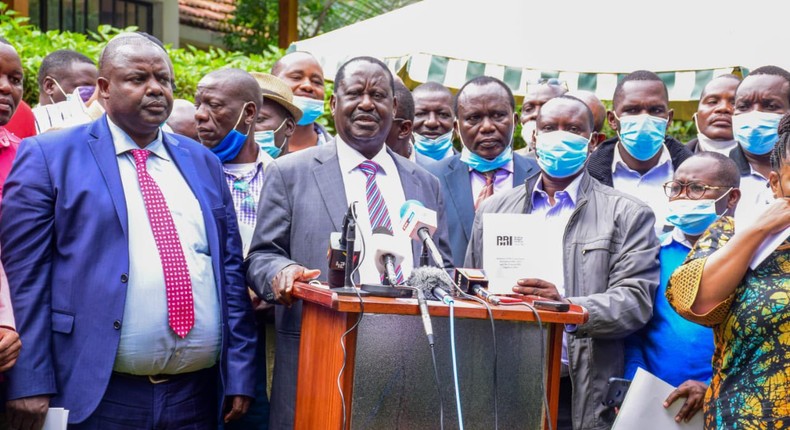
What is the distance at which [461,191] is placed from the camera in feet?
22.6

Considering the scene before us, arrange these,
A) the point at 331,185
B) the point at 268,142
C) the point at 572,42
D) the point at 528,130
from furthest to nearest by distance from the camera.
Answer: the point at 572,42
the point at 528,130
the point at 268,142
the point at 331,185

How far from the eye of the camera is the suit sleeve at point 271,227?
5215 millimetres

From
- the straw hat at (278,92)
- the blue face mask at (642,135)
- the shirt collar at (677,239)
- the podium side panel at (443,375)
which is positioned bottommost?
the podium side panel at (443,375)

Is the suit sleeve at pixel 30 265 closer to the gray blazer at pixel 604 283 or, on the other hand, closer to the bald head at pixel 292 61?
the gray blazer at pixel 604 283

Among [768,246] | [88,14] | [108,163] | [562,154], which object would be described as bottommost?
[768,246]

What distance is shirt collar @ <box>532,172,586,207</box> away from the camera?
600 cm

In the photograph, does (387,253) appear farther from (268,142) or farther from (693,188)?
(268,142)

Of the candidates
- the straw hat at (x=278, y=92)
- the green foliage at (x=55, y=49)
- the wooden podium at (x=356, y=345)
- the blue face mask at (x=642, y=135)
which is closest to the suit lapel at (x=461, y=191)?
the blue face mask at (x=642, y=135)

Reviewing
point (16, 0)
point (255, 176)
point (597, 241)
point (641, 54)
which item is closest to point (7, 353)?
point (255, 176)

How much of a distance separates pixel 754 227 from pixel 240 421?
3002mm


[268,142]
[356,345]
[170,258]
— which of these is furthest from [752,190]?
[170,258]

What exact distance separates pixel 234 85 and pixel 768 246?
11.8ft

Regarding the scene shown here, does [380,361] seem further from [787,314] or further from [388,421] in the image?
[787,314]

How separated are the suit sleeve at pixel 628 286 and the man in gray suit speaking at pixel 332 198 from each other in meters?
0.84
